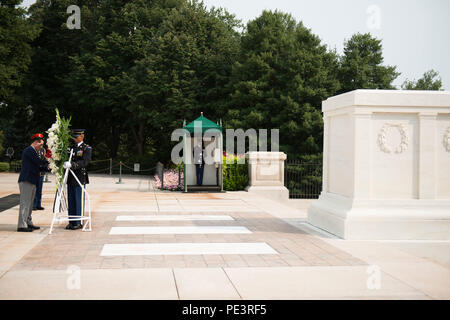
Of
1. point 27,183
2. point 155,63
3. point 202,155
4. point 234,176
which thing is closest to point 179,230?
point 27,183

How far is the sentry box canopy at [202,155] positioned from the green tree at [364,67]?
2075 cm

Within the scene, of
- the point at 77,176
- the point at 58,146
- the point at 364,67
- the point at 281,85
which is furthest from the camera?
the point at 364,67

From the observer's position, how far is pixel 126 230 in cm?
1038

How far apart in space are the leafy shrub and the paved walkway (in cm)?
863

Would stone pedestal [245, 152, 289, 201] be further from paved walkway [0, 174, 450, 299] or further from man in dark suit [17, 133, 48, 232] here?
man in dark suit [17, 133, 48, 232]

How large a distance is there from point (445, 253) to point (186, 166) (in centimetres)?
1253

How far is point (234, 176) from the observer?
69.6ft

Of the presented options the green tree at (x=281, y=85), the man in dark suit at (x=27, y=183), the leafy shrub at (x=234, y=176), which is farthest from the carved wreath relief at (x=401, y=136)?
the green tree at (x=281, y=85)

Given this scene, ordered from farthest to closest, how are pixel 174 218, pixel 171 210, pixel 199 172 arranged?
pixel 199 172 → pixel 171 210 → pixel 174 218

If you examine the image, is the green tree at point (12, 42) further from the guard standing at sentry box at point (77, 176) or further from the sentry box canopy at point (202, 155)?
the guard standing at sentry box at point (77, 176)

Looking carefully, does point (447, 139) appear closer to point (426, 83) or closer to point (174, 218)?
point (174, 218)

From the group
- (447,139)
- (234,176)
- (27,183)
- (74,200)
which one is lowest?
(74,200)

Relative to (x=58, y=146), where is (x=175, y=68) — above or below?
above

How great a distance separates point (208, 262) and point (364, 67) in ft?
111
